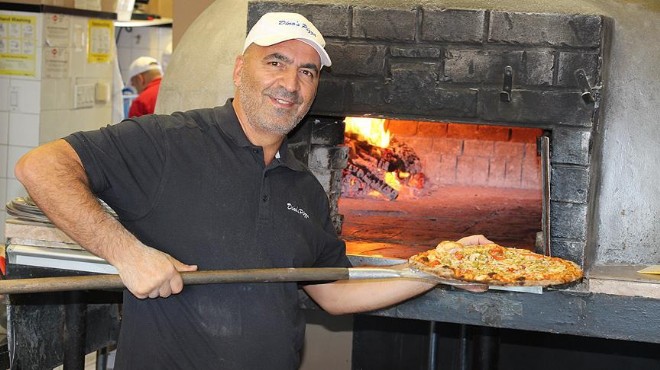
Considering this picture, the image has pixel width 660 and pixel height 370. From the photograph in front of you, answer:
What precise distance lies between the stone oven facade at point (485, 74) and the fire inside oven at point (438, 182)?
55cm

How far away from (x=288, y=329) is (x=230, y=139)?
0.58 m

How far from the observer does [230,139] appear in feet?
9.71

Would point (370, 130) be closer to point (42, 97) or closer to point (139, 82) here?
point (42, 97)

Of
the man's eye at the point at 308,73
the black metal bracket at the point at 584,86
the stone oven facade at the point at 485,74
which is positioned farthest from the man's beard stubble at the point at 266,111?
the black metal bracket at the point at 584,86

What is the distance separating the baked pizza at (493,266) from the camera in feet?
9.95

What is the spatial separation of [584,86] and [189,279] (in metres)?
1.68

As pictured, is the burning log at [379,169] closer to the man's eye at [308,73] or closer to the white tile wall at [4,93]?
the man's eye at [308,73]

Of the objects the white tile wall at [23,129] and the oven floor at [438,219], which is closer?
the oven floor at [438,219]

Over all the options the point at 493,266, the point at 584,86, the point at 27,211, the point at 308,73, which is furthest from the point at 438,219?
the point at 27,211

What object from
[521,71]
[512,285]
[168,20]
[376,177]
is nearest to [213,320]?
[512,285]

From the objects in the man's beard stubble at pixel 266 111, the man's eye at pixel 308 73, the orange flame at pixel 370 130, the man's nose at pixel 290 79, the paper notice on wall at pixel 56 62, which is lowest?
the orange flame at pixel 370 130

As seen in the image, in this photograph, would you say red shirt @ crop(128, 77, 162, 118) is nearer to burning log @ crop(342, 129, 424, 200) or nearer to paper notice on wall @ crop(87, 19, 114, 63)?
paper notice on wall @ crop(87, 19, 114, 63)

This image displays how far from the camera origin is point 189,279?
2568 mm

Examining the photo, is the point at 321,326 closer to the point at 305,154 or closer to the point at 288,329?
the point at 305,154
